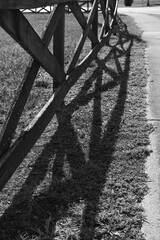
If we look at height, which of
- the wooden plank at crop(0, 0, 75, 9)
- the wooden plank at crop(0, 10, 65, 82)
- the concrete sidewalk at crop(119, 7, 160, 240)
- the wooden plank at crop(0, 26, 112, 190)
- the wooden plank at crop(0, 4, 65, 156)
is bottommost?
the concrete sidewalk at crop(119, 7, 160, 240)

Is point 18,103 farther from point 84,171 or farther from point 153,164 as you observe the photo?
point 153,164

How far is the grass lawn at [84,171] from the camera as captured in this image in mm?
2389

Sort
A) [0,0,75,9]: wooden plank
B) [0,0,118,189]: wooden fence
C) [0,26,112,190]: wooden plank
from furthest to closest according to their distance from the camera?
[0,26,112,190]: wooden plank
[0,0,118,189]: wooden fence
[0,0,75,9]: wooden plank

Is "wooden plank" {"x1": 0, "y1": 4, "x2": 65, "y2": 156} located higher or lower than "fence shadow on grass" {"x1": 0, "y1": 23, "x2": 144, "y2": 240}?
higher

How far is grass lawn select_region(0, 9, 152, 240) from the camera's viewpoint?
239cm

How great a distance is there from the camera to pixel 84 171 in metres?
3.06

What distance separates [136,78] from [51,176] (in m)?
3.39

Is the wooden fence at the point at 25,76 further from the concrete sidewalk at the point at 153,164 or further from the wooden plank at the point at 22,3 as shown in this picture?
the concrete sidewalk at the point at 153,164

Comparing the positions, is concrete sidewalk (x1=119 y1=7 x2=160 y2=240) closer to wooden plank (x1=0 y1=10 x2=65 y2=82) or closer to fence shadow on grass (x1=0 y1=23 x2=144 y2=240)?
fence shadow on grass (x1=0 y1=23 x2=144 y2=240)

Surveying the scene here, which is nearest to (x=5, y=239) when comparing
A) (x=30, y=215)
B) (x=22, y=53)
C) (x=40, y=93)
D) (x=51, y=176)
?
(x=30, y=215)

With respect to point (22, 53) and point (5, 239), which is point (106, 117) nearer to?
point (5, 239)

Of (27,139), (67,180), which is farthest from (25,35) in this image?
(67,180)

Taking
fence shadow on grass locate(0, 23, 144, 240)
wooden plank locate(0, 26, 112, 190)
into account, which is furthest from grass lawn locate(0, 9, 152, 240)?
wooden plank locate(0, 26, 112, 190)

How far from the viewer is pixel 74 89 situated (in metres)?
5.36
